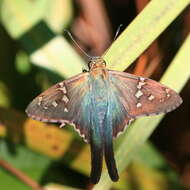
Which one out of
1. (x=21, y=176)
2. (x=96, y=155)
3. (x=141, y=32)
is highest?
(x=141, y=32)

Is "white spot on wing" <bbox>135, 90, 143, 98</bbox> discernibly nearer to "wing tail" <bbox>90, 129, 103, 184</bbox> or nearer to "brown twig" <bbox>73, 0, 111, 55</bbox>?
"wing tail" <bbox>90, 129, 103, 184</bbox>

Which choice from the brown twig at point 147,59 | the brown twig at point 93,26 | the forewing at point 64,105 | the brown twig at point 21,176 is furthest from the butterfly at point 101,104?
the brown twig at point 93,26

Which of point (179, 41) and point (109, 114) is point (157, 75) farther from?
point (109, 114)

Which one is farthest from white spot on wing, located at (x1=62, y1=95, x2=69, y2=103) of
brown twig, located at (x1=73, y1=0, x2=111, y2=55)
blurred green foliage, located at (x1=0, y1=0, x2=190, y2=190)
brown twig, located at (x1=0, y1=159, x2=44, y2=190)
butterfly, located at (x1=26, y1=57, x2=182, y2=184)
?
brown twig, located at (x1=73, y1=0, x2=111, y2=55)

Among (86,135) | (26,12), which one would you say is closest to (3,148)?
(26,12)

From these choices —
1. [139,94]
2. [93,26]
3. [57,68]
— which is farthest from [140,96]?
[93,26]

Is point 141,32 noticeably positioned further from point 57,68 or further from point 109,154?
point 57,68

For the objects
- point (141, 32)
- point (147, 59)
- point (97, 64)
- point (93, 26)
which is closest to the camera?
point (141, 32)
